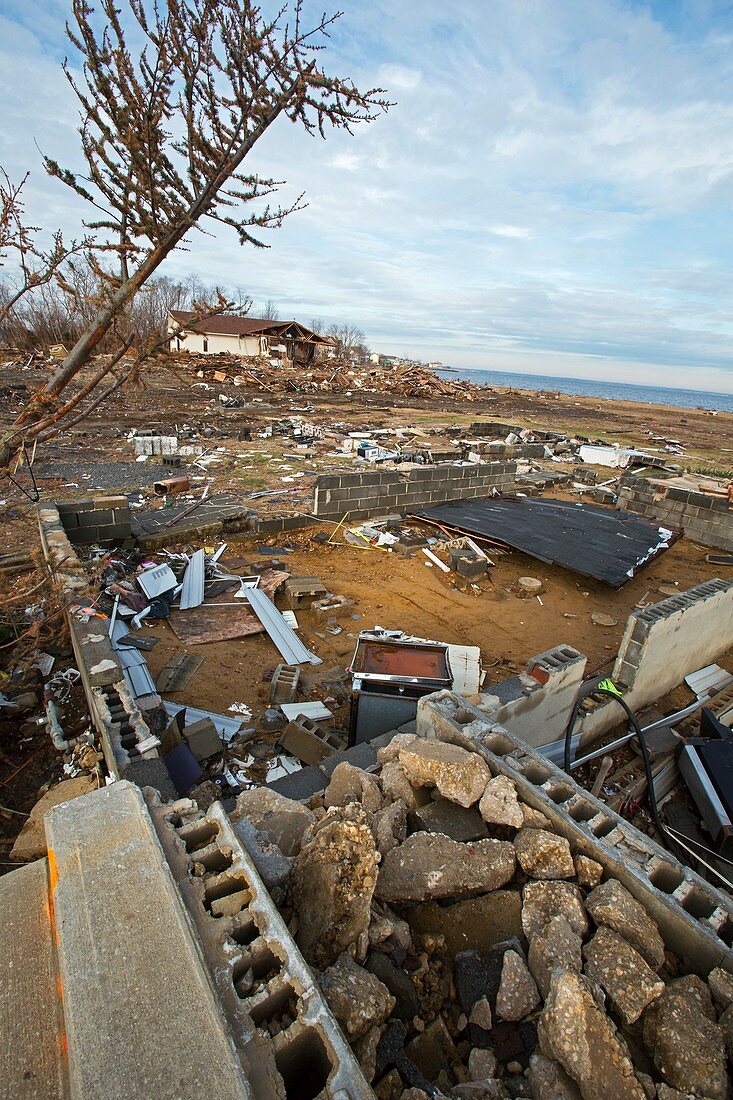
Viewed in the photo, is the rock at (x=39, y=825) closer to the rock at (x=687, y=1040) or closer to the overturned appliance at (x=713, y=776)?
the rock at (x=687, y=1040)

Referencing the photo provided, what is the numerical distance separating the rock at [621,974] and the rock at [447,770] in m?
0.73

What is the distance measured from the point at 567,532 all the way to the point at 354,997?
28.0 feet

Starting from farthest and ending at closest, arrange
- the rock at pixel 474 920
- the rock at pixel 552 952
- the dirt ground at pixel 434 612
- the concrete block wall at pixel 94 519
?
the concrete block wall at pixel 94 519 → the dirt ground at pixel 434 612 → the rock at pixel 474 920 → the rock at pixel 552 952

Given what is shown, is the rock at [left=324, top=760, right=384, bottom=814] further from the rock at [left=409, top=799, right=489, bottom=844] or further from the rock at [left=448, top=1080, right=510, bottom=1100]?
the rock at [left=448, top=1080, right=510, bottom=1100]

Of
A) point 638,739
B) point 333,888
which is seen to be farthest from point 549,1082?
point 638,739

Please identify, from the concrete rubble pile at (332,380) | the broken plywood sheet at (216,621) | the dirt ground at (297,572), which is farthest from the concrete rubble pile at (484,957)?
the concrete rubble pile at (332,380)

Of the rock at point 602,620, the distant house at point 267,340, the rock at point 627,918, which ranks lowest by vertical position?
the rock at point 602,620

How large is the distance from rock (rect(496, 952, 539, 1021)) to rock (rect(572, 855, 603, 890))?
47 centimetres

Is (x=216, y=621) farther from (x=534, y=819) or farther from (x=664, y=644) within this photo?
(x=664, y=644)

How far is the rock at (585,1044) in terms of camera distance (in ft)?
4.85

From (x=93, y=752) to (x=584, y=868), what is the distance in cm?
355

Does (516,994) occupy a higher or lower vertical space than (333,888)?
lower

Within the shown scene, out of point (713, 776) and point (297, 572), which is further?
point (297, 572)

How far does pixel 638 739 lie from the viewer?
4.12 m
